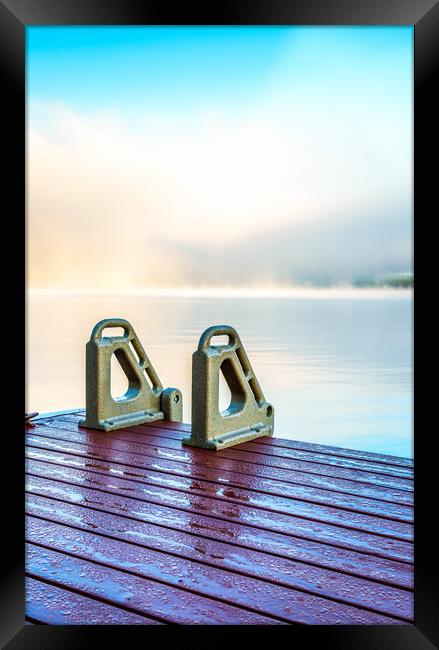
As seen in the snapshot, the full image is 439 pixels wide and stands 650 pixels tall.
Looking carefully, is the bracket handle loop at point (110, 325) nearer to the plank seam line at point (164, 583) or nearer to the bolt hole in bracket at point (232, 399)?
the bolt hole in bracket at point (232, 399)

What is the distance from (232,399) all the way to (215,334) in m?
0.53

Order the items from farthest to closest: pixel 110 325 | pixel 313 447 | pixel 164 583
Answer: pixel 110 325, pixel 313 447, pixel 164 583

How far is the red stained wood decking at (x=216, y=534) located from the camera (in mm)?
2631

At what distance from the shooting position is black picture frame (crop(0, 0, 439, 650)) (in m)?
2.16

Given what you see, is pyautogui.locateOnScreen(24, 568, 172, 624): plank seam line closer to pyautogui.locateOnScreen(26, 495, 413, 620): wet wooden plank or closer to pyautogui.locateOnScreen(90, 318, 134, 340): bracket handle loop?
pyautogui.locateOnScreen(26, 495, 413, 620): wet wooden plank

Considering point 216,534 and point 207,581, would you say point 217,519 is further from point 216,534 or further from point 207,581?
point 207,581
